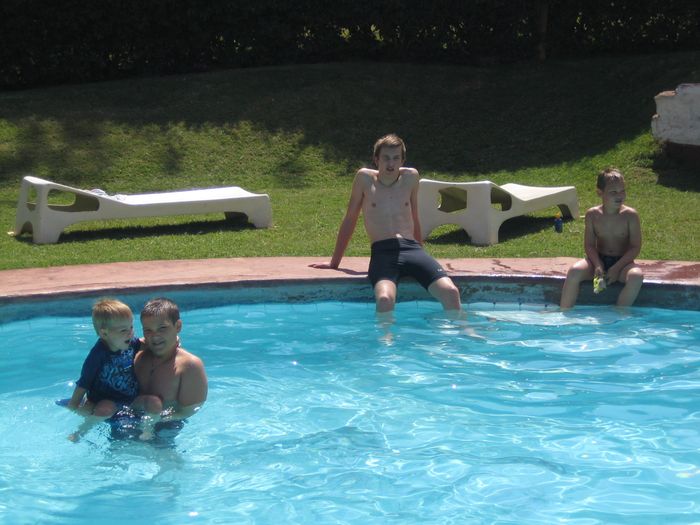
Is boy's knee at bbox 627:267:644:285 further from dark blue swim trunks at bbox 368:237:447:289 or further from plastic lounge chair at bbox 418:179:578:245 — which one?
plastic lounge chair at bbox 418:179:578:245

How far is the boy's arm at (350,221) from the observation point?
817 cm

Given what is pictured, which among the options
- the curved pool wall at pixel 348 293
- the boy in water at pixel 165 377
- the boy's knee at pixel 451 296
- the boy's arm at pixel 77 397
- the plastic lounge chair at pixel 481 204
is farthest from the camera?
the plastic lounge chair at pixel 481 204

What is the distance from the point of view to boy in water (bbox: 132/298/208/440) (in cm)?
519

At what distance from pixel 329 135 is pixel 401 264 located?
256 inches

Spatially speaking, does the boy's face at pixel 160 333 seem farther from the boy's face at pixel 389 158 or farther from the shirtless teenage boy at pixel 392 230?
the boy's face at pixel 389 158

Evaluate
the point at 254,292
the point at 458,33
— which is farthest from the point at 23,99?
the point at 254,292

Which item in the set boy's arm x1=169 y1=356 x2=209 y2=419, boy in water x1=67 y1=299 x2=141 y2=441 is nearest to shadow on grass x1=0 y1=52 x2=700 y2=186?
boy's arm x1=169 y1=356 x2=209 y2=419

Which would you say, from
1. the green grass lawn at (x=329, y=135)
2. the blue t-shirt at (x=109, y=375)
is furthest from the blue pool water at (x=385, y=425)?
the green grass lawn at (x=329, y=135)

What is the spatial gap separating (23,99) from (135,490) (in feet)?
36.0

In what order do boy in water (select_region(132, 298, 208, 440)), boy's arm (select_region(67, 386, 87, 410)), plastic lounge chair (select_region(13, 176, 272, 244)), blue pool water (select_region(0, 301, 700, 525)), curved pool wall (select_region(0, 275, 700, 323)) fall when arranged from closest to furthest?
blue pool water (select_region(0, 301, 700, 525)) → boy in water (select_region(132, 298, 208, 440)) → boy's arm (select_region(67, 386, 87, 410)) → curved pool wall (select_region(0, 275, 700, 323)) → plastic lounge chair (select_region(13, 176, 272, 244))

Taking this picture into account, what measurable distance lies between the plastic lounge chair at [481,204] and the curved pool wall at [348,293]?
1.49 metres

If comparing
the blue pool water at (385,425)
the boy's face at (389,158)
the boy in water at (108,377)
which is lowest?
the blue pool water at (385,425)

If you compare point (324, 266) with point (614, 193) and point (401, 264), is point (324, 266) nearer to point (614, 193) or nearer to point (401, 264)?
point (401, 264)

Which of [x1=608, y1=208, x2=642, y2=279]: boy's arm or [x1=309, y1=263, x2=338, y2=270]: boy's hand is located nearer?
[x1=608, y1=208, x2=642, y2=279]: boy's arm
